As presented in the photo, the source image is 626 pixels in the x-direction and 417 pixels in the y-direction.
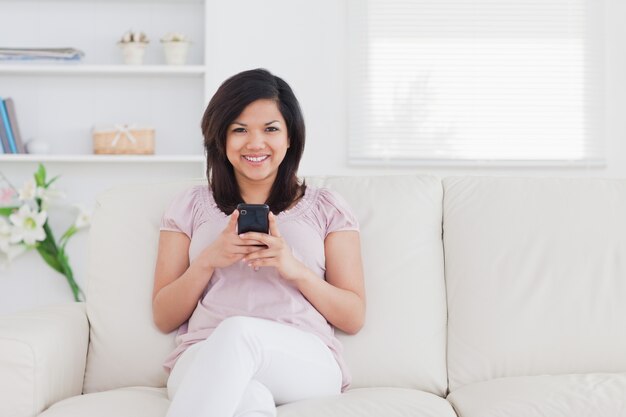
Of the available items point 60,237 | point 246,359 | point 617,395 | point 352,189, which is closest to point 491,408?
point 617,395

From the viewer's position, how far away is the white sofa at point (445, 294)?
Answer: 193cm

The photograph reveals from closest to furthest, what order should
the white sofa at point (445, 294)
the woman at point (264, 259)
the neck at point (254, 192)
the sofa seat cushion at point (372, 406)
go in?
the sofa seat cushion at point (372, 406) < the woman at point (264, 259) < the white sofa at point (445, 294) < the neck at point (254, 192)

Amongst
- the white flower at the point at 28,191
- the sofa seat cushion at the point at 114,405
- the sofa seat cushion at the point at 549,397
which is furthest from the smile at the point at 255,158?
the white flower at the point at 28,191

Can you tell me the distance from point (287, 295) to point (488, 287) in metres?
0.49

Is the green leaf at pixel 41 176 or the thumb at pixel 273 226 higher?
the green leaf at pixel 41 176

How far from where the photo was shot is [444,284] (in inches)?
81.9

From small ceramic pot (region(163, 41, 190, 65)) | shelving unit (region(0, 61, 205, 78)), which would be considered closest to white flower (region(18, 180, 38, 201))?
shelving unit (region(0, 61, 205, 78))

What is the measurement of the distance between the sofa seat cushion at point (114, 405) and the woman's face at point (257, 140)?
0.56 metres

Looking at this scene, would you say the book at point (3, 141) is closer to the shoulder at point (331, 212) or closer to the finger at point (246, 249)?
the shoulder at point (331, 212)

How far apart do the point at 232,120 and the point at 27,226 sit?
192cm

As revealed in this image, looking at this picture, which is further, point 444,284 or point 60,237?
point 60,237

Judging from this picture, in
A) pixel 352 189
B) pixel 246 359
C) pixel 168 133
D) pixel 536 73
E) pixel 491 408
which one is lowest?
pixel 491 408

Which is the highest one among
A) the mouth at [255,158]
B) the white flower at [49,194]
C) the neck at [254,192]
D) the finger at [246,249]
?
the mouth at [255,158]

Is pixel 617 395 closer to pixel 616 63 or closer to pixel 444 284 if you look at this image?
pixel 444 284
